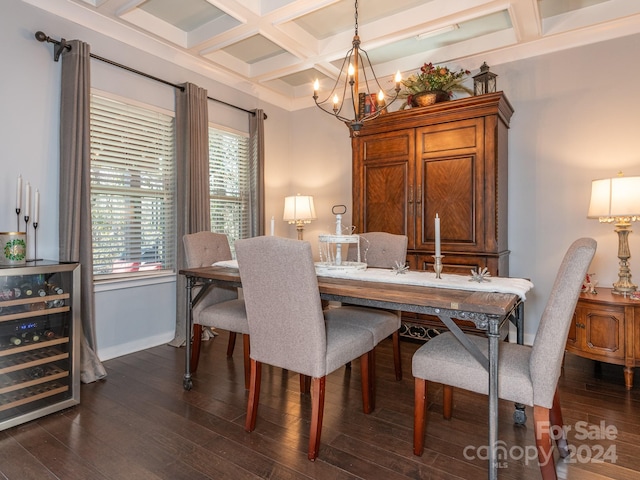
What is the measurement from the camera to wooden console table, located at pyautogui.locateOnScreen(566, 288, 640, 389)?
2.45m

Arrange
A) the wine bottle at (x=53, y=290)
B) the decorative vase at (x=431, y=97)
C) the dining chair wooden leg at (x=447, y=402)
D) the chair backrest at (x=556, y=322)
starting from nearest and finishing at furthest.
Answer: the chair backrest at (x=556, y=322) → the dining chair wooden leg at (x=447, y=402) → the wine bottle at (x=53, y=290) → the decorative vase at (x=431, y=97)

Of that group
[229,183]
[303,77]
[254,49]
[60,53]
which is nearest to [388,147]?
[303,77]

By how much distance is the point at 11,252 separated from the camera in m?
2.16

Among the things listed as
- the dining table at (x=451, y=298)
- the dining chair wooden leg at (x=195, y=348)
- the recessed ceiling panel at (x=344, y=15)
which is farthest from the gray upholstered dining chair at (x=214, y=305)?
the recessed ceiling panel at (x=344, y=15)

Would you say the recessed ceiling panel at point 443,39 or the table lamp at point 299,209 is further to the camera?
the table lamp at point 299,209

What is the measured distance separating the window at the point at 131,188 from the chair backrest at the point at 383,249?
1.84 metres

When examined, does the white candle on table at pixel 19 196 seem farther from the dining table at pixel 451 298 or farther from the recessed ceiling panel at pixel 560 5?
the recessed ceiling panel at pixel 560 5

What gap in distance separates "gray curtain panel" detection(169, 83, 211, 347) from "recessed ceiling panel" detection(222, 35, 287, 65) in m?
0.59

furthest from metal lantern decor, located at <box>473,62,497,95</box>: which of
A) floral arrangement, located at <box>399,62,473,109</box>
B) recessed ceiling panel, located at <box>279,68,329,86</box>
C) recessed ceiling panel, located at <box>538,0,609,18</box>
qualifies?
recessed ceiling panel, located at <box>279,68,329,86</box>

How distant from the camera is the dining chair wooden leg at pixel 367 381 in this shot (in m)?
2.08

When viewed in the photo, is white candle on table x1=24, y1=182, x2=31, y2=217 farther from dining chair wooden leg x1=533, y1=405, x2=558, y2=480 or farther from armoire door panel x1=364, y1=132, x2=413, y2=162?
dining chair wooden leg x1=533, y1=405, x2=558, y2=480

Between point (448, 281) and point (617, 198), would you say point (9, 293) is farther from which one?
point (617, 198)

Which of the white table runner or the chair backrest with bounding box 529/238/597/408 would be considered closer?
the chair backrest with bounding box 529/238/597/408

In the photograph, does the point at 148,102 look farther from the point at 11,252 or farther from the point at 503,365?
the point at 503,365
